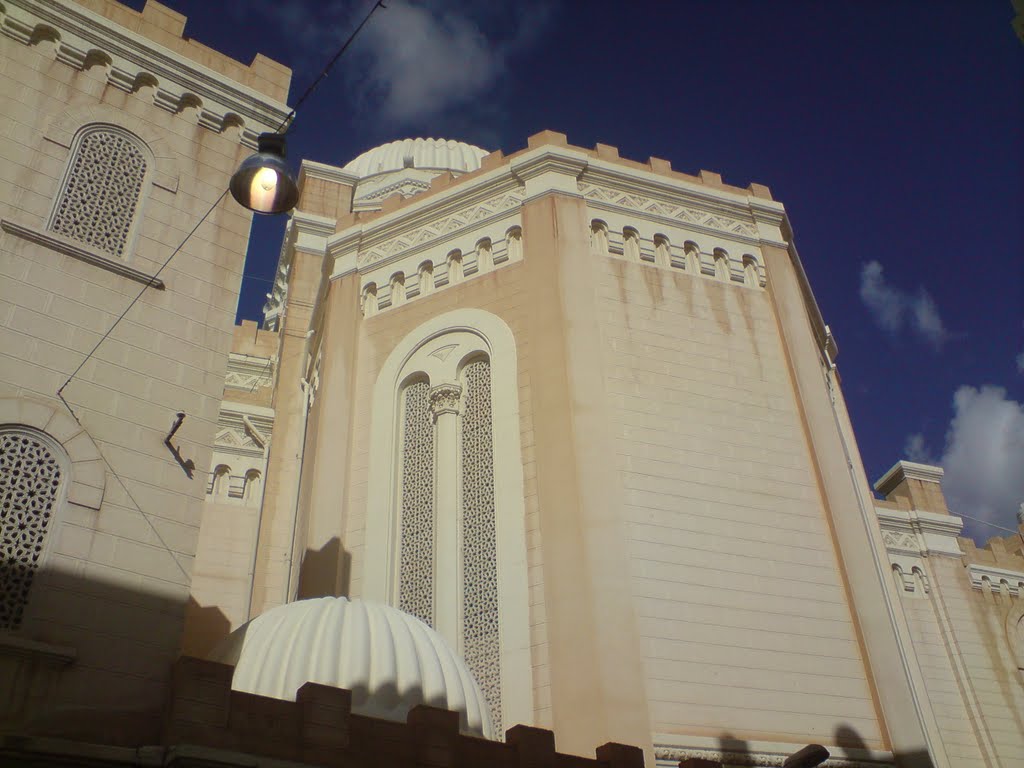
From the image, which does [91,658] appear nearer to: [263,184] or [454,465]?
[263,184]

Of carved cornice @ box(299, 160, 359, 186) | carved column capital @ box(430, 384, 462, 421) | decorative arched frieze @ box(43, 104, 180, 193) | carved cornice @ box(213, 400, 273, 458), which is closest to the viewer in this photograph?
decorative arched frieze @ box(43, 104, 180, 193)

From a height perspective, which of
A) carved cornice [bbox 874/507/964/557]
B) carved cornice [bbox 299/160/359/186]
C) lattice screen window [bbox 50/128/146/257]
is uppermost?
carved cornice [bbox 299/160/359/186]

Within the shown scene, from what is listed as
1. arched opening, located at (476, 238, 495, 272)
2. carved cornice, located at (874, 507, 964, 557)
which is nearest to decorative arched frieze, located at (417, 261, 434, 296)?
arched opening, located at (476, 238, 495, 272)

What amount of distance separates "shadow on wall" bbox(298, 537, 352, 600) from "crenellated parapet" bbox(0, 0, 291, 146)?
5294 mm

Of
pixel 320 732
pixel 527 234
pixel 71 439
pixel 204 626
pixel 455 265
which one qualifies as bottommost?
pixel 320 732

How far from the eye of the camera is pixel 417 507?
13320mm

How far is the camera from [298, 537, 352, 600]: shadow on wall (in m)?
12.7

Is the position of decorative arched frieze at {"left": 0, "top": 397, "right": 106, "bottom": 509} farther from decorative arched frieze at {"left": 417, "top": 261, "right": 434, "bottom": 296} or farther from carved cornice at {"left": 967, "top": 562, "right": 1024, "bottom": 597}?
carved cornice at {"left": 967, "top": 562, "right": 1024, "bottom": 597}

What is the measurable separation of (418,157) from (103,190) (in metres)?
19.8

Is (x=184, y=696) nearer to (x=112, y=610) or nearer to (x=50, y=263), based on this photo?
(x=112, y=610)

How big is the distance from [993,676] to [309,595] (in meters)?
13.8

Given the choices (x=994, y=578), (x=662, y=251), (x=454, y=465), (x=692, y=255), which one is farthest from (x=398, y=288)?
(x=994, y=578)

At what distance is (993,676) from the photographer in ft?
62.6

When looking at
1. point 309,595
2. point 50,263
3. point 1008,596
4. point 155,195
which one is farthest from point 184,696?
point 1008,596
